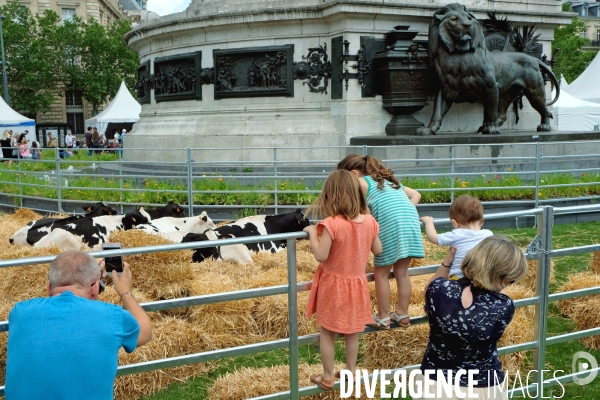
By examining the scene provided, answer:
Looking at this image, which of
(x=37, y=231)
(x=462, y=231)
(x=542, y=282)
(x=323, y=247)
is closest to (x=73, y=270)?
(x=323, y=247)

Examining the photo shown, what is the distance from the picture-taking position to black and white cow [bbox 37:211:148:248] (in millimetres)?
9008

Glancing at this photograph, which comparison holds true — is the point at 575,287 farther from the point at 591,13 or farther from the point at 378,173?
the point at 591,13

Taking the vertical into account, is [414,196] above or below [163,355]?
above

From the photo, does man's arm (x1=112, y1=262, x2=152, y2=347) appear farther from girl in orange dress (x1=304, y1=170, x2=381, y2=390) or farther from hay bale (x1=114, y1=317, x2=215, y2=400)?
hay bale (x1=114, y1=317, x2=215, y2=400)

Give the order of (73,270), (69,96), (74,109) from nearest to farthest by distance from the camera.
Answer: (73,270) < (69,96) < (74,109)

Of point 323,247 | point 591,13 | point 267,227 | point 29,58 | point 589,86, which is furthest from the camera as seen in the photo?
point 591,13

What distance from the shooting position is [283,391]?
4.72 meters

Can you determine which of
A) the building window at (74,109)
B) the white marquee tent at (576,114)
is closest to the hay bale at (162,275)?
the white marquee tent at (576,114)

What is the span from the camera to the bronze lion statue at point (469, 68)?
15.0 m

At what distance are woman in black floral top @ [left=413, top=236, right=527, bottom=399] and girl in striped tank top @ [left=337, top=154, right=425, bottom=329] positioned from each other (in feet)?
2.72

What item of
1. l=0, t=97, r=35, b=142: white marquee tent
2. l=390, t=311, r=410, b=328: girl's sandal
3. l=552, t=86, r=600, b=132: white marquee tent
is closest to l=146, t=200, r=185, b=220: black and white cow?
l=390, t=311, r=410, b=328: girl's sandal

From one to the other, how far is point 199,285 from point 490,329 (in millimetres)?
3487

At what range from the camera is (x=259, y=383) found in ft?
15.9

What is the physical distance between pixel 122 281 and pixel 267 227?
595cm
